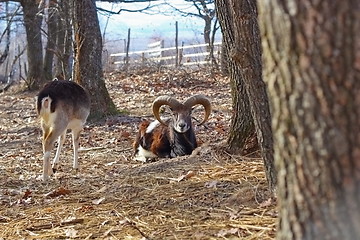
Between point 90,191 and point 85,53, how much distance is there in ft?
22.5

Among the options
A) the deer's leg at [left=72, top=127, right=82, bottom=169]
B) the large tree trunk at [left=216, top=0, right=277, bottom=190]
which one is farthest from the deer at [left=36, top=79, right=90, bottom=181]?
the large tree trunk at [left=216, top=0, right=277, bottom=190]

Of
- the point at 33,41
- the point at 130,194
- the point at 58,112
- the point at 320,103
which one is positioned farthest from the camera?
Result: the point at 33,41

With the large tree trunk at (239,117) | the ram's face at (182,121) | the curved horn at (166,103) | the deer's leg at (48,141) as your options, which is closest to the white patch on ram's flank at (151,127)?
the curved horn at (166,103)

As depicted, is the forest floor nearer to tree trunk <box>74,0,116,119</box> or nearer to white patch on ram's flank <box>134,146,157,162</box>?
white patch on ram's flank <box>134,146,157,162</box>

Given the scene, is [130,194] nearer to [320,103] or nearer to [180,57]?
[320,103]

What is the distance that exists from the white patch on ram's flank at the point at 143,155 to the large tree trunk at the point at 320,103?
7.20 m

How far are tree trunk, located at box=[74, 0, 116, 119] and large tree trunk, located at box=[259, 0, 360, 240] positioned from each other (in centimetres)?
1122

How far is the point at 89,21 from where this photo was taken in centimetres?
1412

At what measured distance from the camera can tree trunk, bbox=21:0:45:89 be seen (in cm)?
2584

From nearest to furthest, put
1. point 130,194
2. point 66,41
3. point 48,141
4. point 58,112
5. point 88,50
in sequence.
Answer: point 130,194
point 48,141
point 58,112
point 88,50
point 66,41

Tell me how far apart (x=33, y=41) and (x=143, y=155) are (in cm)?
1706

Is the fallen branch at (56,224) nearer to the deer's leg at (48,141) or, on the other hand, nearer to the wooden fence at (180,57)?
the deer's leg at (48,141)

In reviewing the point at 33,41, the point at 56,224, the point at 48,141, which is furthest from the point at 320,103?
the point at 33,41

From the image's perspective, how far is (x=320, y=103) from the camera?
2.92m
